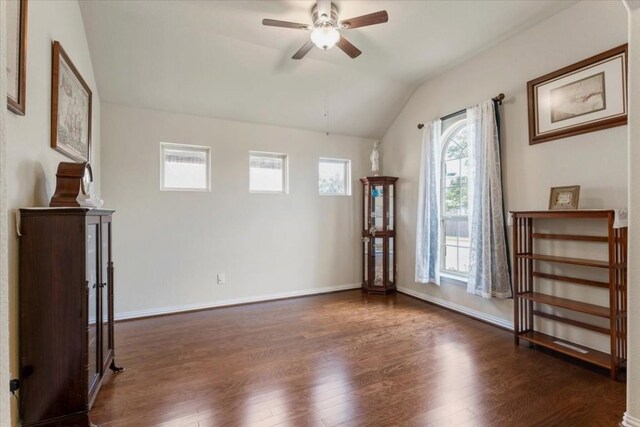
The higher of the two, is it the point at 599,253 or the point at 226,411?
the point at 599,253

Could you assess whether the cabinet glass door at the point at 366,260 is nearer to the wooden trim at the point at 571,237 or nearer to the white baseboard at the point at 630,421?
the wooden trim at the point at 571,237

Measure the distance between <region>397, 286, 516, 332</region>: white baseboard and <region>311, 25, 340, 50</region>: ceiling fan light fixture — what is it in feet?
10.6

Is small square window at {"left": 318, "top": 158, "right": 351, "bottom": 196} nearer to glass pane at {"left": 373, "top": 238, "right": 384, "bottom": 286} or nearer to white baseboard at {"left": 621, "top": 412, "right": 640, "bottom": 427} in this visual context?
glass pane at {"left": 373, "top": 238, "right": 384, "bottom": 286}

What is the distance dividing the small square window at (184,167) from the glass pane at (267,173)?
1.98 ft

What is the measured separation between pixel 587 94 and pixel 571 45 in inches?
19.0

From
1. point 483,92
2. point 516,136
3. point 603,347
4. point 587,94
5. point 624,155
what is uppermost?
point 483,92

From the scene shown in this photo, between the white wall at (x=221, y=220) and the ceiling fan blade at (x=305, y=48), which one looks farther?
the white wall at (x=221, y=220)

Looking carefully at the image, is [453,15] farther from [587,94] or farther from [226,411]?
[226,411]

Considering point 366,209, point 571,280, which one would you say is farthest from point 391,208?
point 571,280

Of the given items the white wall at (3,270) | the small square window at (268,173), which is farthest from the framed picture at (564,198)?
the white wall at (3,270)

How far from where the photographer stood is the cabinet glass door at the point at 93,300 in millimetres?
1769

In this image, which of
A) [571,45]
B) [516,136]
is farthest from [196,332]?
[571,45]

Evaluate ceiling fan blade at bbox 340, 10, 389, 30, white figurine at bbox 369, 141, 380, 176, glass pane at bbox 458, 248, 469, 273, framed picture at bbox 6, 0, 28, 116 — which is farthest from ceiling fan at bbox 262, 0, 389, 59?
glass pane at bbox 458, 248, 469, 273

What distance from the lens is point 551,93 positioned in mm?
2680
